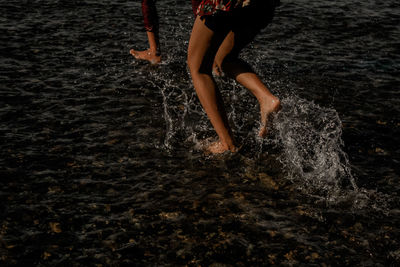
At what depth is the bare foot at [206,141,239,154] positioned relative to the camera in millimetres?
3949

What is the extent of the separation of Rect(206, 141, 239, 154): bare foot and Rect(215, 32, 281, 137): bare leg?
0.28 m

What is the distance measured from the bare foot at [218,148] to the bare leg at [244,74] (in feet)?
0.93

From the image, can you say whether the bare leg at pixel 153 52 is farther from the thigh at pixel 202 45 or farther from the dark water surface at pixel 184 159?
the thigh at pixel 202 45

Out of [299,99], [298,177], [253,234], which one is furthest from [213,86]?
[299,99]

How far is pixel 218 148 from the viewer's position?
13.0 ft

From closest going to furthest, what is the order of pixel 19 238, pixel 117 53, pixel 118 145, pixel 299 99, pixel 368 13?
pixel 19 238, pixel 118 145, pixel 299 99, pixel 117 53, pixel 368 13

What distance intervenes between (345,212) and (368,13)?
589cm

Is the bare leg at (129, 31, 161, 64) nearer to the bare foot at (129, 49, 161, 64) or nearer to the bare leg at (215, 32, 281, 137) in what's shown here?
the bare foot at (129, 49, 161, 64)

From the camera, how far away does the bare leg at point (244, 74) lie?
3814 millimetres

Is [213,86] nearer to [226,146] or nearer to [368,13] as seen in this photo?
[226,146]

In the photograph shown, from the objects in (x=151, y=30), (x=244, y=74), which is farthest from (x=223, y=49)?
(x=151, y=30)

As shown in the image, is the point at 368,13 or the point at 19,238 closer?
the point at 19,238

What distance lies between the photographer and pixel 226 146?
393 cm

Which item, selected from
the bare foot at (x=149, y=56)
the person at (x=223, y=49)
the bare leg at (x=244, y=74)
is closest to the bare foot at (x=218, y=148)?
the person at (x=223, y=49)
